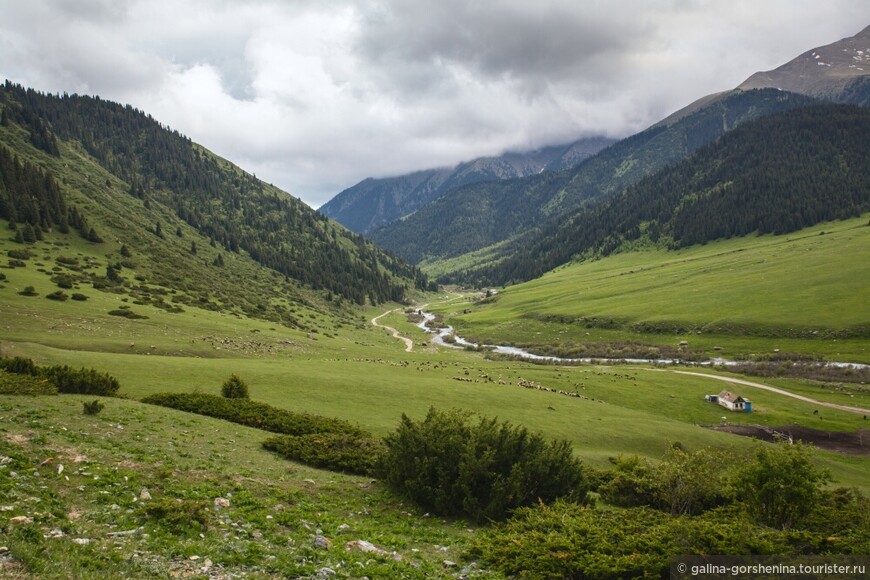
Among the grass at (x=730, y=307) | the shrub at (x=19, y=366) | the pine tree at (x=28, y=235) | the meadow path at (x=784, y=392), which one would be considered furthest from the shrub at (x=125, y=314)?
the grass at (x=730, y=307)

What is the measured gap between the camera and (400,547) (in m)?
15.6

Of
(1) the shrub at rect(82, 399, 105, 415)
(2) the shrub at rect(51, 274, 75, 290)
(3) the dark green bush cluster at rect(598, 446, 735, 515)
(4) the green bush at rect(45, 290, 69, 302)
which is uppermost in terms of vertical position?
(2) the shrub at rect(51, 274, 75, 290)

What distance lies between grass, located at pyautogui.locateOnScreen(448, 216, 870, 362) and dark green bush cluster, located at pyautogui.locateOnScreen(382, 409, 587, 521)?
296 ft

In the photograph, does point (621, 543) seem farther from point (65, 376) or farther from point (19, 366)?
point (19, 366)

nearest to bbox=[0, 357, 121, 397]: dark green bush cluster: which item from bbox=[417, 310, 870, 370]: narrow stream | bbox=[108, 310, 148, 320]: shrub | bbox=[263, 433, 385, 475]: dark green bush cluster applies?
bbox=[263, 433, 385, 475]: dark green bush cluster

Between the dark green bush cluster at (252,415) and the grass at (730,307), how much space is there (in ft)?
308

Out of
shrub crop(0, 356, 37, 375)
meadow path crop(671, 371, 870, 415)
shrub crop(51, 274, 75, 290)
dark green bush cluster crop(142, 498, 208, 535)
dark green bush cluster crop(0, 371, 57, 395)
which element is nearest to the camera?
dark green bush cluster crop(142, 498, 208, 535)

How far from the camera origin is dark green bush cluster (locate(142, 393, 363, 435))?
28628 millimetres

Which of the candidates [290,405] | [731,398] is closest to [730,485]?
[290,405]

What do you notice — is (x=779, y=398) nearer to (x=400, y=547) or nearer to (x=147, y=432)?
(x=400, y=547)

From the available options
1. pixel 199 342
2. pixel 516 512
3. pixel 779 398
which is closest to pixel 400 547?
pixel 516 512

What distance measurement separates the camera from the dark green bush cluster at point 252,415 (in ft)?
93.9

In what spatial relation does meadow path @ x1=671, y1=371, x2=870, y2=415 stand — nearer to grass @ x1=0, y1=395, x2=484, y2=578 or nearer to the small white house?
the small white house

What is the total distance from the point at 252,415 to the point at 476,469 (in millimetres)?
16196
